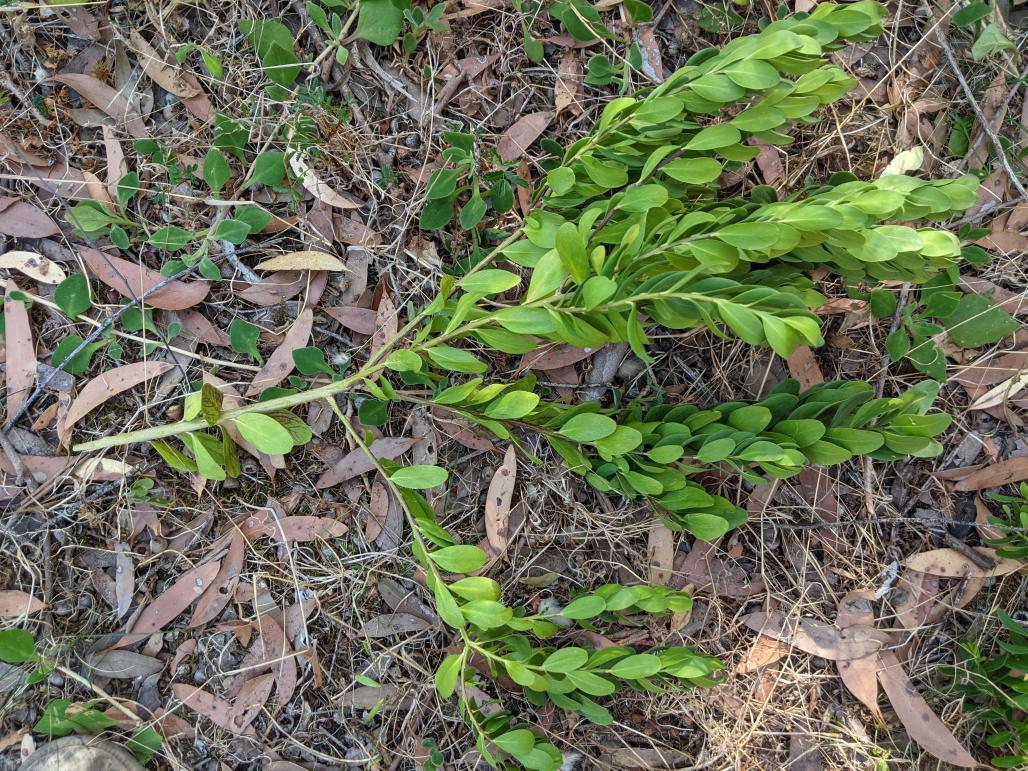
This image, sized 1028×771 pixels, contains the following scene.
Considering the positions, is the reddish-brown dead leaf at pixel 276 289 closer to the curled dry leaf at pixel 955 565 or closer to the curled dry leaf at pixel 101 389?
the curled dry leaf at pixel 101 389

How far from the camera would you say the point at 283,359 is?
6.34 feet

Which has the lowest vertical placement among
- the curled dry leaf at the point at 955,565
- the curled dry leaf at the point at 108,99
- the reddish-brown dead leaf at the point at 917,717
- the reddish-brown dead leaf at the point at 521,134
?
the reddish-brown dead leaf at the point at 917,717

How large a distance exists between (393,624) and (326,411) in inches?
23.9

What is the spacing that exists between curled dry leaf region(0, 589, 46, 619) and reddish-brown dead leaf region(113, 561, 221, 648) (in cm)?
24

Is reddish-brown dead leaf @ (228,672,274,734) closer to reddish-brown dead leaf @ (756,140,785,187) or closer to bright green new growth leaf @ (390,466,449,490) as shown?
bright green new growth leaf @ (390,466,449,490)

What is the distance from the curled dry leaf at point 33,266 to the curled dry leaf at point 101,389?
0.96 feet

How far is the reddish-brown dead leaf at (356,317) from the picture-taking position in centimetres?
194

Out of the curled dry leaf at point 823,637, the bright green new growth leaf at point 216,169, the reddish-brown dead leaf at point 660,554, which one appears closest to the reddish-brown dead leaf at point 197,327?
the bright green new growth leaf at point 216,169

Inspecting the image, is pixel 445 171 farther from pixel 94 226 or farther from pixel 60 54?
pixel 60 54

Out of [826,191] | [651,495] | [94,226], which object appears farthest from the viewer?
[94,226]

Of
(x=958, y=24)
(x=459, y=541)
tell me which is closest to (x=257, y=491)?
(x=459, y=541)

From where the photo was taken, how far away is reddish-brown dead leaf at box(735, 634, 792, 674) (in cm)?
200

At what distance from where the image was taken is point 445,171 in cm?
186

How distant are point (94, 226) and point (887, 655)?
97.6 inches
